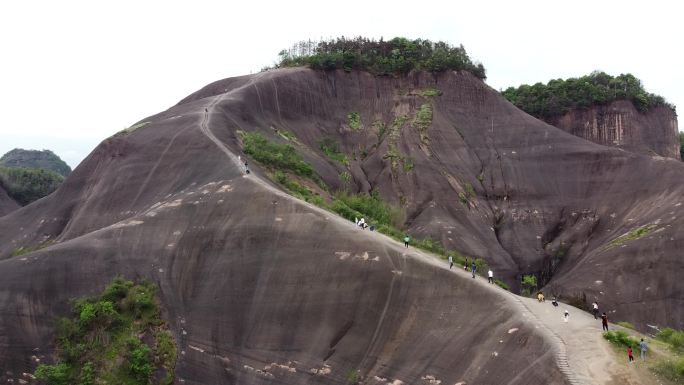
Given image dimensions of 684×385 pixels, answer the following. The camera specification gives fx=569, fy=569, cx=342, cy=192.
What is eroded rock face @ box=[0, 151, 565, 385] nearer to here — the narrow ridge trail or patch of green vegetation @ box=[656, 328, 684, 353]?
the narrow ridge trail

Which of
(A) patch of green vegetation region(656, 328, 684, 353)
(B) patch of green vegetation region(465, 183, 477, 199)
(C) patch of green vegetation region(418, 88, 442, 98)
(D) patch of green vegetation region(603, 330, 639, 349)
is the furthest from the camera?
(C) patch of green vegetation region(418, 88, 442, 98)

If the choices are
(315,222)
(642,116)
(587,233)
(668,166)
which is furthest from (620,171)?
(315,222)

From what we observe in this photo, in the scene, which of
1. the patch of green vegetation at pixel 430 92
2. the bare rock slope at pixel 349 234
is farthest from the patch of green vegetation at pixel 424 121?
the patch of green vegetation at pixel 430 92

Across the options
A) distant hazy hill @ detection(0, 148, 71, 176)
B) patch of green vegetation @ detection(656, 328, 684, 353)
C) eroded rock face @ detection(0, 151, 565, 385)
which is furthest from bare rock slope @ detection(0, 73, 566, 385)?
distant hazy hill @ detection(0, 148, 71, 176)

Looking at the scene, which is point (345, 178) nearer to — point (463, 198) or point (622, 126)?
point (463, 198)

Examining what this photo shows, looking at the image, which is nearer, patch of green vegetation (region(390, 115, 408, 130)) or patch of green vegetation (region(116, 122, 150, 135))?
patch of green vegetation (region(116, 122, 150, 135))

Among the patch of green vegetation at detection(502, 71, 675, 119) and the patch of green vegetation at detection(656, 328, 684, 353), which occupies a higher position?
the patch of green vegetation at detection(502, 71, 675, 119)
